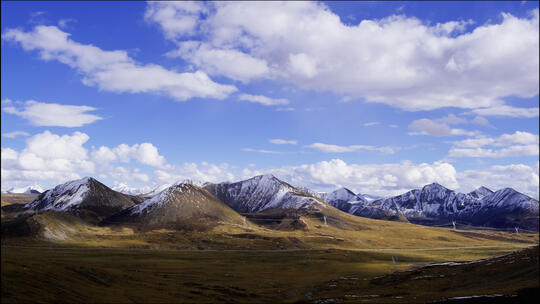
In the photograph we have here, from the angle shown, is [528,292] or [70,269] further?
[70,269]

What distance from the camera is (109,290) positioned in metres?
92.9

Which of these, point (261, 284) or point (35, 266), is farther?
point (261, 284)

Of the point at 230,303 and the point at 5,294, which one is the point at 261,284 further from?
the point at 5,294

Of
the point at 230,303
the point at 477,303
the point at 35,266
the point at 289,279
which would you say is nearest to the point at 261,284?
the point at 289,279

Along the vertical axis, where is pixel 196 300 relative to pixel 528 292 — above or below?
below

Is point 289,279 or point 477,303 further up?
point 477,303

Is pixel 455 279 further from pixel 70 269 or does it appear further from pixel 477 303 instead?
pixel 70 269

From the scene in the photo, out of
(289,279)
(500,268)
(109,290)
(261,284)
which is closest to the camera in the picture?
(109,290)

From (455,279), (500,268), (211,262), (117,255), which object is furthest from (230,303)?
(117,255)

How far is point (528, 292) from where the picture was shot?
192 ft

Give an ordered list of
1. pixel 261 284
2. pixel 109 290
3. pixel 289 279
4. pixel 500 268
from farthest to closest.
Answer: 1. pixel 289 279
2. pixel 261 284
3. pixel 500 268
4. pixel 109 290

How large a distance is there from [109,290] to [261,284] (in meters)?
51.7

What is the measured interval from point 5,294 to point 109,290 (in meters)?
37.9

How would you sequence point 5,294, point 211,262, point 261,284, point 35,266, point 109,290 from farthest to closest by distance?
point 211,262 < point 261,284 < point 109,290 < point 35,266 < point 5,294
